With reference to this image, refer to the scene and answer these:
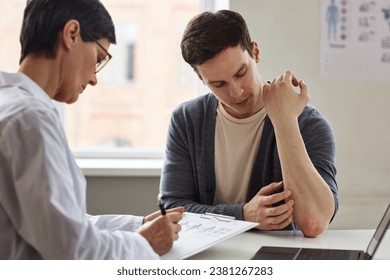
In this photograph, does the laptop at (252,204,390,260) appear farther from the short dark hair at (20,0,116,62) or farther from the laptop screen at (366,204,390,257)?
the short dark hair at (20,0,116,62)

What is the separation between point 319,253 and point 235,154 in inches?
24.0

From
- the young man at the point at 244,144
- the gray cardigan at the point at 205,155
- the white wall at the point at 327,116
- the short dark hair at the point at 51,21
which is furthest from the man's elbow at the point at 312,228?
the white wall at the point at 327,116

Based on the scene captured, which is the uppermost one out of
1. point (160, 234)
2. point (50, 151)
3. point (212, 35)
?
point (212, 35)

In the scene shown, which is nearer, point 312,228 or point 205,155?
point 312,228

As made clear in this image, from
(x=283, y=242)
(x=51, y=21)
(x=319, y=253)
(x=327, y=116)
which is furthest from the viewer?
(x=327, y=116)

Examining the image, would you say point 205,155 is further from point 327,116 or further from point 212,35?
point 327,116

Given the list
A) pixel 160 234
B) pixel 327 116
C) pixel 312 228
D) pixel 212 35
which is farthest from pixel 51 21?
pixel 327 116

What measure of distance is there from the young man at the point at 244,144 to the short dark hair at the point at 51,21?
636 mm

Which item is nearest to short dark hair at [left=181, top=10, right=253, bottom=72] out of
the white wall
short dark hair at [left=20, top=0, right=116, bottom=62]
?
short dark hair at [left=20, top=0, right=116, bottom=62]

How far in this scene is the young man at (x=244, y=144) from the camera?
1.65 meters

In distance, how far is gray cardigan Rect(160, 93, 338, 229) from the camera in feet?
5.91

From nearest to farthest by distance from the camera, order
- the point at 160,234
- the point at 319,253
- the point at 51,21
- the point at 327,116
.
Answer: the point at 51,21
the point at 160,234
the point at 319,253
the point at 327,116

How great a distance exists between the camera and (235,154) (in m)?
1.94

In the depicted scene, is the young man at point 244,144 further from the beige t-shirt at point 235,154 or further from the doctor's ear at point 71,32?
the doctor's ear at point 71,32
